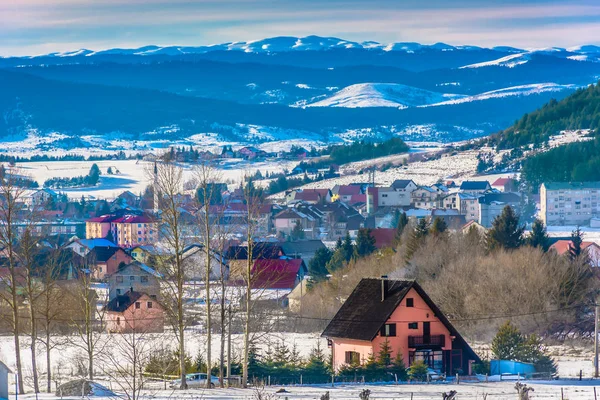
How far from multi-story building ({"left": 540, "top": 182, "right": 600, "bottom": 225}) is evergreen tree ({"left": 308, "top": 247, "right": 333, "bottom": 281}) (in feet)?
146

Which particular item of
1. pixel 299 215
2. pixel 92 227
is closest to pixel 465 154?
pixel 299 215

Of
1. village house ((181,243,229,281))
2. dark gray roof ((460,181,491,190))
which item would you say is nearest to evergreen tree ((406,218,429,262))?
village house ((181,243,229,281))

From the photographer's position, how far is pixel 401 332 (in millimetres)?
36844

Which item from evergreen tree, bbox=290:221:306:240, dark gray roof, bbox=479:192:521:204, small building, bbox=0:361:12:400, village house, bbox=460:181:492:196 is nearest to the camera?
small building, bbox=0:361:12:400

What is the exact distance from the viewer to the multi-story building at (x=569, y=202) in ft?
374

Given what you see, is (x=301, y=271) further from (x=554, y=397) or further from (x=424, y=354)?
(x=554, y=397)

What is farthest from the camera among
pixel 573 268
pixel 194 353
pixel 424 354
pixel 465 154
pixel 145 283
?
pixel 465 154

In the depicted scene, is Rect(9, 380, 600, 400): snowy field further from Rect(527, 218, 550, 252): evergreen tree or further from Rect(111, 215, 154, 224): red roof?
Rect(111, 215, 154, 224): red roof

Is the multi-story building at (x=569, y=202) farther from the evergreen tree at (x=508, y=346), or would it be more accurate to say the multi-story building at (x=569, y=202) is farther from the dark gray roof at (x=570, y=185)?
the evergreen tree at (x=508, y=346)

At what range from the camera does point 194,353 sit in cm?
4294

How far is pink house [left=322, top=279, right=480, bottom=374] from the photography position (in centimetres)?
3656

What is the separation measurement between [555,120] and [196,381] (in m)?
137

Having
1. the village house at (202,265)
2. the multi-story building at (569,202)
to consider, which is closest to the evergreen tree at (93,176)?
the multi-story building at (569,202)

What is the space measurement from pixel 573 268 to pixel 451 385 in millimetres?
17891
